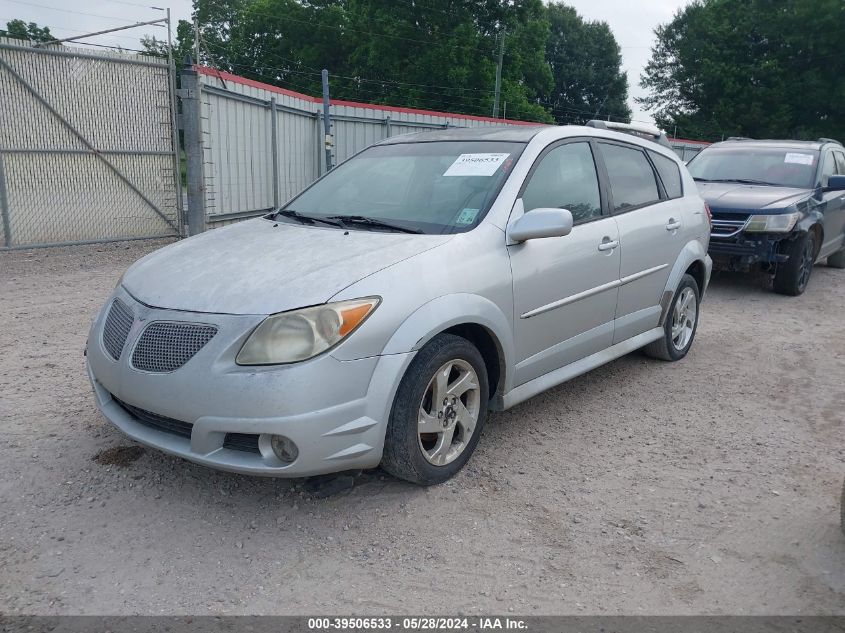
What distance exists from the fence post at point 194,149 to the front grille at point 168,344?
24.5 ft

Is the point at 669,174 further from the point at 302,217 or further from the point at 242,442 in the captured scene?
the point at 242,442

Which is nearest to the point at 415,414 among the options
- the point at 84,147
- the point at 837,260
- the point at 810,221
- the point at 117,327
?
the point at 117,327

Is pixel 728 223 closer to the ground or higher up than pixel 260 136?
closer to the ground

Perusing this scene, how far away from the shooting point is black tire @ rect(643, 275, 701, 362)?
17.5ft

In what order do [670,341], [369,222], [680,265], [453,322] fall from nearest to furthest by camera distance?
[453,322] → [369,222] → [680,265] → [670,341]

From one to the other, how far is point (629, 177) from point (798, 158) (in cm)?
540

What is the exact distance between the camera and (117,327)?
3.38 m

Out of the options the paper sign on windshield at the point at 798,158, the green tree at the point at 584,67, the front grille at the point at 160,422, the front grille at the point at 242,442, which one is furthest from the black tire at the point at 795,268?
the green tree at the point at 584,67

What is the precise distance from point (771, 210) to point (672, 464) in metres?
5.15

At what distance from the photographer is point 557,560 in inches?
115

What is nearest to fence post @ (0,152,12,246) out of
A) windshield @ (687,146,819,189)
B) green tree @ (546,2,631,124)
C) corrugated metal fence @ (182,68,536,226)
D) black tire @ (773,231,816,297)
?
corrugated metal fence @ (182,68,536,226)

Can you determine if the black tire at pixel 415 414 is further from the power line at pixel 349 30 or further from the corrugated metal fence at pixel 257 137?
the power line at pixel 349 30

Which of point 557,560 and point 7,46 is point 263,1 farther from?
point 557,560

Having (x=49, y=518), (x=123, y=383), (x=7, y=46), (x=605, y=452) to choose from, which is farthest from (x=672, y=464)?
(x=7, y=46)
